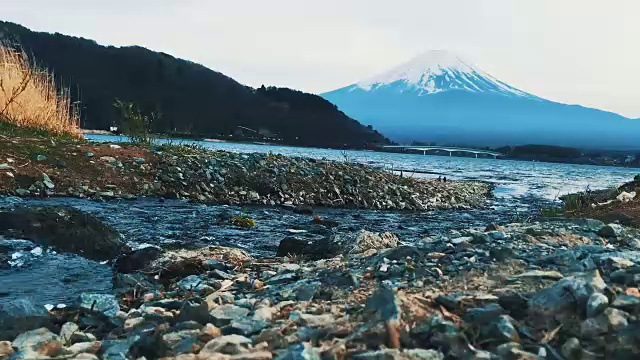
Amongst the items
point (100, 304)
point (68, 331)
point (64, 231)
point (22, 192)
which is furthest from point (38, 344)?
point (22, 192)

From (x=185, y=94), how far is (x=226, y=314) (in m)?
90.9

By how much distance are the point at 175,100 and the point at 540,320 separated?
8736 centimetres

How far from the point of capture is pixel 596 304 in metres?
2.80

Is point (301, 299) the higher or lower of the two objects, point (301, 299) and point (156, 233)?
the higher

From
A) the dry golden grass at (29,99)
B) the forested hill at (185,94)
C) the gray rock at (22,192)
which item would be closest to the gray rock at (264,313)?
the gray rock at (22,192)

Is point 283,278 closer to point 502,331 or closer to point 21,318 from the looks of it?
point 21,318

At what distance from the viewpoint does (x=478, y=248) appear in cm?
453

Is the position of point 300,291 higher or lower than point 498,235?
lower

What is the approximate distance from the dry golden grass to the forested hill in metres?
57.6

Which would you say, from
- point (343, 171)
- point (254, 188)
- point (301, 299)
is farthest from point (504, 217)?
point (301, 299)

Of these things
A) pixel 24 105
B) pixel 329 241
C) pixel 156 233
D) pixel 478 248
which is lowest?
pixel 156 233

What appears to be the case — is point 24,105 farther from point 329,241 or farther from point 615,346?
point 615,346

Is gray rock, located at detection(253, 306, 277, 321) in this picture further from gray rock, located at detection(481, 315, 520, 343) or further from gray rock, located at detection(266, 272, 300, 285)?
gray rock, located at detection(481, 315, 520, 343)

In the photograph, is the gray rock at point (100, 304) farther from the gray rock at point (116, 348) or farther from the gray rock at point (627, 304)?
the gray rock at point (627, 304)
